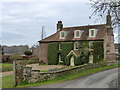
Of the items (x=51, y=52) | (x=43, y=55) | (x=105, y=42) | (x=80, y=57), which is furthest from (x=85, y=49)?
(x=43, y=55)

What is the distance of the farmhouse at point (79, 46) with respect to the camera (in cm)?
3456

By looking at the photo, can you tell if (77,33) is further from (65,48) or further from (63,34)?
(65,48)

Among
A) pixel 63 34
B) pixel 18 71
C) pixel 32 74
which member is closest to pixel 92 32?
pixel 63 34

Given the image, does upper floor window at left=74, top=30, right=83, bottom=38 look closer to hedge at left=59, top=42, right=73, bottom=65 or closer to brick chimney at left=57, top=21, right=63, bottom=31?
hedge at left=59, top=42, right=73, bottom=65

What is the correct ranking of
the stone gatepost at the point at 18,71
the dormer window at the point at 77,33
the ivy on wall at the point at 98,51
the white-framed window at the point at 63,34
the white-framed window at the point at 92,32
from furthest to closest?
the white-framed window at the point at 63,34, the dormer window at the point at 77,33, the white-framed window at the point at 92,32, the ivy on wall at the point at 98,51, the stone gatepost at the point at 18,71

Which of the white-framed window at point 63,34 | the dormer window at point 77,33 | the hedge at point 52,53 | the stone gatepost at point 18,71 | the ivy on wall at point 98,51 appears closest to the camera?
the stone gatepost at point 18,71

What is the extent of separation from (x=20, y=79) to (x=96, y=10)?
1045cm

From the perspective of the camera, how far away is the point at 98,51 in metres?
34.6

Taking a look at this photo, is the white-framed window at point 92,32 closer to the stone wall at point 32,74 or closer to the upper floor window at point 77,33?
the upper floor window at point 77,33

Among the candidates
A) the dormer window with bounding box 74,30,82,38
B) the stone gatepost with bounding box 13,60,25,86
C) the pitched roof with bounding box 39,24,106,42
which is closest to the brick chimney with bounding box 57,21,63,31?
the pitched roof with bounding box 39,24,106,42

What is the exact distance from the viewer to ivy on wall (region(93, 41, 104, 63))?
3441 centimetres

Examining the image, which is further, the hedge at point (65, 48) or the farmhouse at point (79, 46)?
the hedge at point (65, 48)

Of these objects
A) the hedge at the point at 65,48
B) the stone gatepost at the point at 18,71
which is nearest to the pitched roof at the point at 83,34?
the hedge at the point at 65,48

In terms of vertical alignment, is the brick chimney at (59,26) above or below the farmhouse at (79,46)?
above
